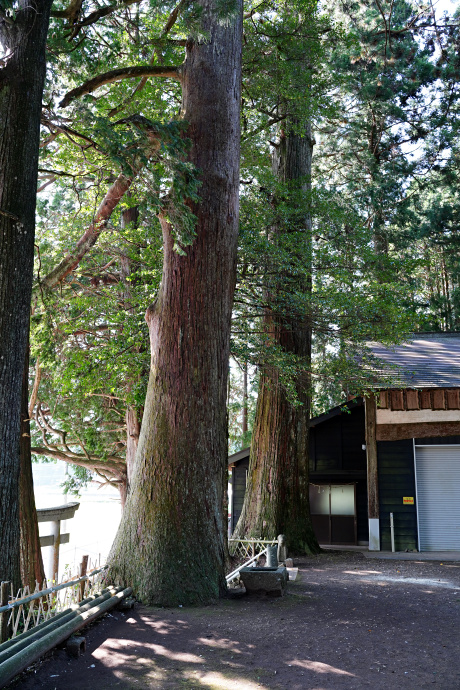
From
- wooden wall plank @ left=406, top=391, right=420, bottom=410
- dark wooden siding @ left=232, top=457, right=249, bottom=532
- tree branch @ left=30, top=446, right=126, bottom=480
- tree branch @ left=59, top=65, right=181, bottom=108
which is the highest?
tree branch @ left=59, top=65, right=181, bottom=108

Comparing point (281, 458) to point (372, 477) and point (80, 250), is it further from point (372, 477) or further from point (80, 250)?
point (80, 250)

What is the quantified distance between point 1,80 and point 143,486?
463 cm

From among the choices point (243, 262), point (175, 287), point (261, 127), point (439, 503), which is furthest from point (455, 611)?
point (261, 127)

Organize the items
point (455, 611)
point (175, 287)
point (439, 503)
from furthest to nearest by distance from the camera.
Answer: point (439, 503), point (175, 287), point (455, 611)

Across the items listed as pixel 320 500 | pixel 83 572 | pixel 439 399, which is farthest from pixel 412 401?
pixel 83 572

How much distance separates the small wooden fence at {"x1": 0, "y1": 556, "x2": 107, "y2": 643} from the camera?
4352mm

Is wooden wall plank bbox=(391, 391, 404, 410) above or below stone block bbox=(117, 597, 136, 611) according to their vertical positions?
above

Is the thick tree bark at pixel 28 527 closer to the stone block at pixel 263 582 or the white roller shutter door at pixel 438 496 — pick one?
the stone block at pixel 263 582

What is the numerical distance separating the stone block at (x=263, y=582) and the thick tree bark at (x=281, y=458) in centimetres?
517

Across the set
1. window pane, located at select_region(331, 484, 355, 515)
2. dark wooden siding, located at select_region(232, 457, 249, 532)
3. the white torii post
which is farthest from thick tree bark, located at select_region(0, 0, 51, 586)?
window pane, located at select_region(331, 484, 355, 515)

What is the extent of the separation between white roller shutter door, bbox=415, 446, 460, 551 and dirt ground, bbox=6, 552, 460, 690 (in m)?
7.66

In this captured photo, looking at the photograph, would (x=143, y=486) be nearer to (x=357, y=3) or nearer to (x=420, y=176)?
(x=357, y=3)

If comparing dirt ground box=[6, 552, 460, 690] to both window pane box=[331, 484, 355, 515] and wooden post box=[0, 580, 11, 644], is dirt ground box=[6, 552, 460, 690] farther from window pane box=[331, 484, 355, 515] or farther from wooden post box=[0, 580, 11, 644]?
window pane box=[331, 484, 355, 515]

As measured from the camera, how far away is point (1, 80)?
5578mm
